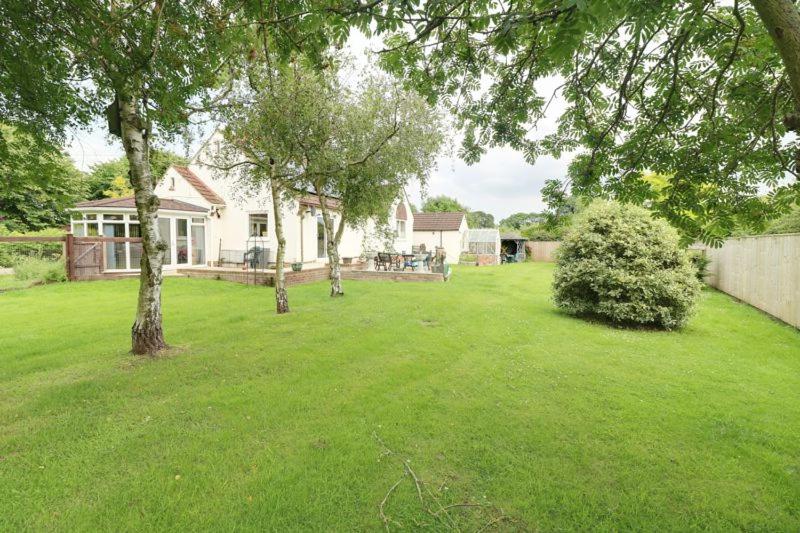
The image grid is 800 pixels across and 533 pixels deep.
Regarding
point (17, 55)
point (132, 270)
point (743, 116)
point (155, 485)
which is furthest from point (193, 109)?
point (132, 270)

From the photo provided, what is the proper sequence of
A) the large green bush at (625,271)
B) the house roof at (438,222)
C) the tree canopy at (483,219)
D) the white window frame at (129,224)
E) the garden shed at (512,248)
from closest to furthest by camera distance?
the large green bush at (625,271) → the white window frame at (129,224) → the house roof at (438,222) → the garden shed at (512,248) → the tree canopy at (483,219)

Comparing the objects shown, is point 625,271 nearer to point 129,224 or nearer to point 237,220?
point 237,220

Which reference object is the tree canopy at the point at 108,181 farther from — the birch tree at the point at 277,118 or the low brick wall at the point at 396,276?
the birch tree at the point at 277,118

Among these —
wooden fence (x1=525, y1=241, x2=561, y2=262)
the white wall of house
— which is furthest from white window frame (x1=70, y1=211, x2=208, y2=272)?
wooden fence (x1=525, y1=241, x2=561, y2=262)

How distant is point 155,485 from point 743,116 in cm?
615

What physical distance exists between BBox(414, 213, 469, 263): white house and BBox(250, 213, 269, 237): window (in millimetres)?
16816

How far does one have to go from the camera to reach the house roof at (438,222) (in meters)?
33.2

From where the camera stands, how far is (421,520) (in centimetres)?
262

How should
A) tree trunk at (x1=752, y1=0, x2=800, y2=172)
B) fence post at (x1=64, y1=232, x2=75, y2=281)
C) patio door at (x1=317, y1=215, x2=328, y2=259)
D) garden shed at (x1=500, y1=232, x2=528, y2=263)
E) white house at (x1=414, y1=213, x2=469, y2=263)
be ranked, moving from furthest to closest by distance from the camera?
garden shed at (x1=500, y1=232, x2=528, y2=263) < white house at (x1=414, y1=213, x2=469, y2=263) < patio door at (x1=317, y1=215, x2=328, y2=259) < fence post at (x1=64, y1=232, x2=75, y2=281) < tree trunk at (x1=752, y1=0, x2=800, y2=172)

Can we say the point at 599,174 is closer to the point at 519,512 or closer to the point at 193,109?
the point at 519,512

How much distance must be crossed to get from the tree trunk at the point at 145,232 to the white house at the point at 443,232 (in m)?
27.4

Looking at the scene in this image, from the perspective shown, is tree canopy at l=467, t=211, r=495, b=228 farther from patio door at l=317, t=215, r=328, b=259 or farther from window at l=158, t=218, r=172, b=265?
window at l=158, t=218, r=172, b=265

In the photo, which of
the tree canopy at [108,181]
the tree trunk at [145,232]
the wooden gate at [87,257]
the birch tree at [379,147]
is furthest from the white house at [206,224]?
the tree canopy at [108,181]

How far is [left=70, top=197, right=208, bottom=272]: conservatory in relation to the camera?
52.3 ft
